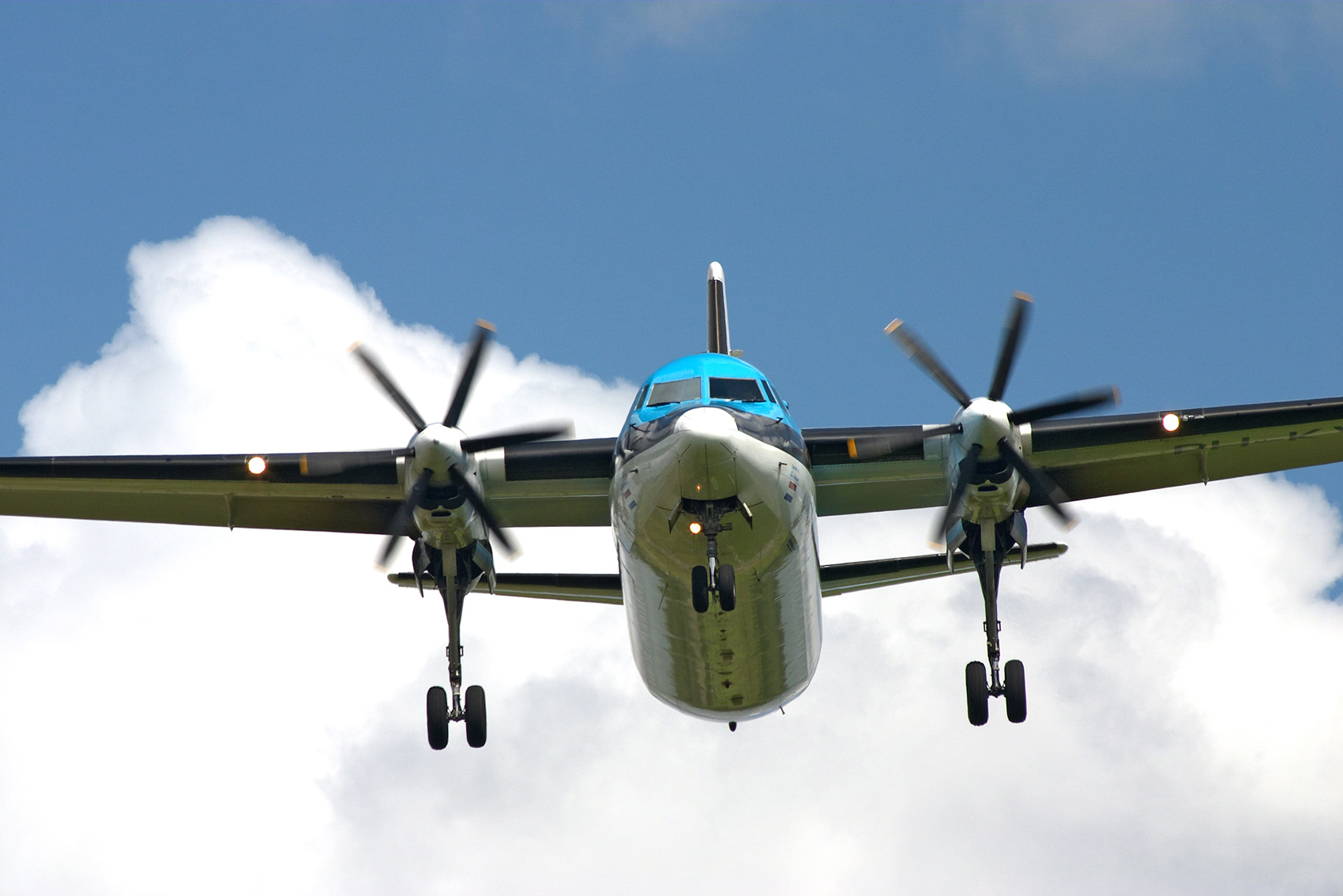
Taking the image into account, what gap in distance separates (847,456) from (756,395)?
3.83 metres

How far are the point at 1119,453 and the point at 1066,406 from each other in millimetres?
2281

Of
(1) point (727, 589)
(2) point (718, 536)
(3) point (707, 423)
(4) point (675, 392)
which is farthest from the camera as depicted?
(4) point (675, 392)

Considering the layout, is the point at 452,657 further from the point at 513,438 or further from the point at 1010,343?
the point at 1010,343

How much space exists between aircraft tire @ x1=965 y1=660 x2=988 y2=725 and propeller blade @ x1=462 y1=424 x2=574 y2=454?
7.26m

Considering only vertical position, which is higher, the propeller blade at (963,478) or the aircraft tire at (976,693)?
the propeller blade at (963,478)

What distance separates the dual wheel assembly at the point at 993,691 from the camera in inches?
814

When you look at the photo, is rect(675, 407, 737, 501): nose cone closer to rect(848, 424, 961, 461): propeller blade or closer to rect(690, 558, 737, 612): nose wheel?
rect(690, 558, 737, 612): nose wheel

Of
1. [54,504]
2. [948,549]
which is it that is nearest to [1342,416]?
[948,549]

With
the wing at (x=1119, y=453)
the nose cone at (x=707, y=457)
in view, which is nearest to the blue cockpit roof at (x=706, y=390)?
the nose cone at (x=707, y=457)

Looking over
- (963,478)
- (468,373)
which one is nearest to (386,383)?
(468,373)

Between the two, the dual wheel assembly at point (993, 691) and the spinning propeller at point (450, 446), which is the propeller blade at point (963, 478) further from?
the spinning propeller at point (450, 446)

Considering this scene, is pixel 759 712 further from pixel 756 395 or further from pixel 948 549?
pixel 756 395

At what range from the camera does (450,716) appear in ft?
68.3

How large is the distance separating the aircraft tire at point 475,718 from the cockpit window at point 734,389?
23.1ft
